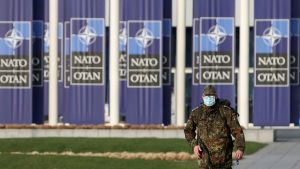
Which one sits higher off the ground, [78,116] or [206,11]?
[206,11]

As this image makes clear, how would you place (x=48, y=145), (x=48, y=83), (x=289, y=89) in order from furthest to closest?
(x=48, y=83), (x=289, y=89), (x=48, y=145)

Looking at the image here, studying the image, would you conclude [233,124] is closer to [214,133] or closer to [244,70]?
[214,133]

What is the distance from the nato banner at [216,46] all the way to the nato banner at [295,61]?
8.77ft

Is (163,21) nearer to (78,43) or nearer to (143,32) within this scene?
(143,32)

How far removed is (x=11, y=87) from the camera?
1628 inches

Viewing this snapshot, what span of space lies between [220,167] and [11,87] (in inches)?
1147

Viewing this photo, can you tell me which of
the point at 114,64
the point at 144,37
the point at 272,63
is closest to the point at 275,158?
the point at 272,63

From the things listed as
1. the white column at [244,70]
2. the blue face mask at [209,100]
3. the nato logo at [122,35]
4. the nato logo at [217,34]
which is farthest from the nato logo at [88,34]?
the blue face mask at [209,100]

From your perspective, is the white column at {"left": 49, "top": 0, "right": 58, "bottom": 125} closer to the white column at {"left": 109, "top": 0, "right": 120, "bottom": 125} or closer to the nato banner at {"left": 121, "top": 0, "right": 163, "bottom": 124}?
the white column at {"left": 109, "top": 0, "right": 120, "bottom": 125}

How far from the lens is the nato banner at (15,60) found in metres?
41.2

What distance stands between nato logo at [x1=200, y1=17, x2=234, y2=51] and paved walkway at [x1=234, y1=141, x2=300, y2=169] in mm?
5224

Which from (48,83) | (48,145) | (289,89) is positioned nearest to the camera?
(48,145)

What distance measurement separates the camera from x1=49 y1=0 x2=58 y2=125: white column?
42.7 metres

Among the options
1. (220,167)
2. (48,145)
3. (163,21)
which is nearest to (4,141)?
(48,145)
